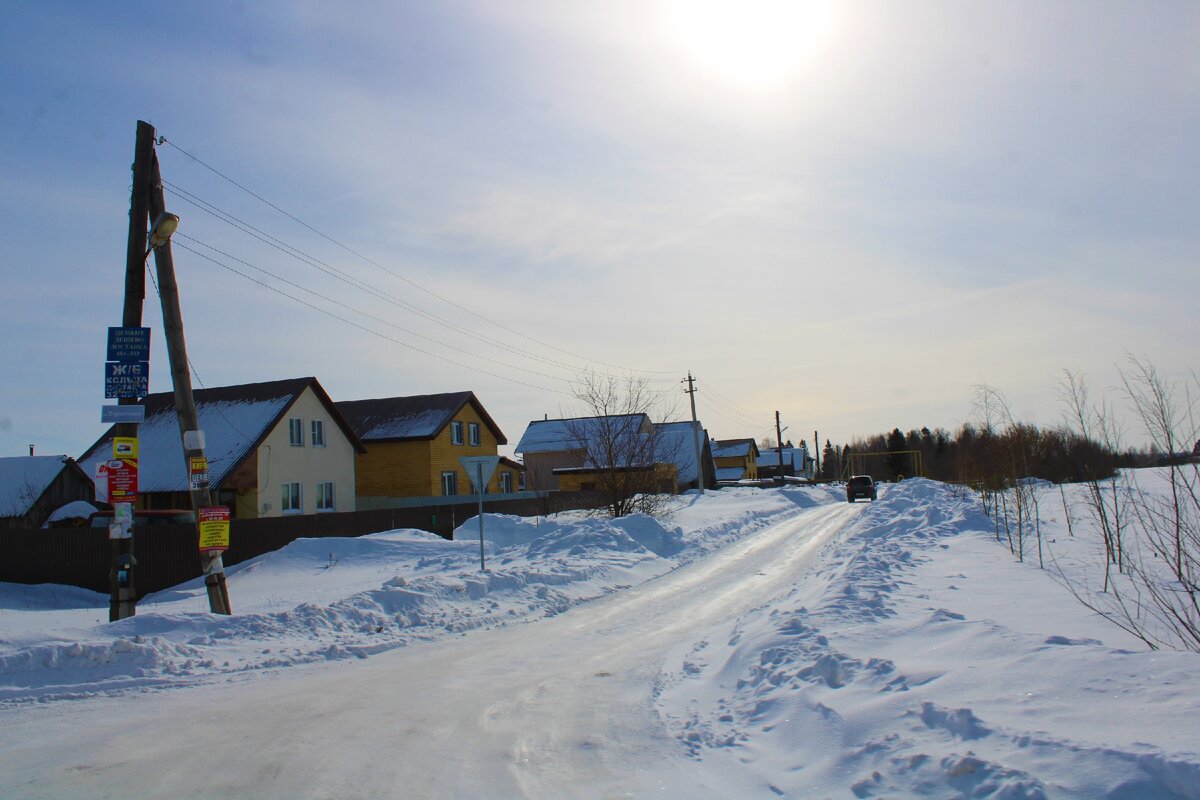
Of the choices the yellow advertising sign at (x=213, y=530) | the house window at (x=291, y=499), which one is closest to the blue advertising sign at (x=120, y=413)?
the yellow advertising sign at (x=213, y=530)

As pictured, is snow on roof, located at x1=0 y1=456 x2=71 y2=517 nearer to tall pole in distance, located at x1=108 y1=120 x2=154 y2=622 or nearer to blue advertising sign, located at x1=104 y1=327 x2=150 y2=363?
tall pole in distance, located at x1=108 y1=120 x2=154 y2=622

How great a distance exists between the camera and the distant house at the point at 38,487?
36812mm

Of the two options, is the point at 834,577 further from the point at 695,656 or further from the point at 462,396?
the point at 462,396

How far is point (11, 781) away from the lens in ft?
19.2

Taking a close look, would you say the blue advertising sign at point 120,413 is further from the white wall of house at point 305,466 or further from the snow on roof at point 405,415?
the snow on roof at point 405,415

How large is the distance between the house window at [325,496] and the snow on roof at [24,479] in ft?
37.4

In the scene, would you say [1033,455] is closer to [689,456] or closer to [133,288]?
[133,288]

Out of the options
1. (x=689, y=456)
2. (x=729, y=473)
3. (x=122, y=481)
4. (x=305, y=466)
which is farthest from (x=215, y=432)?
(x=729, y=473)

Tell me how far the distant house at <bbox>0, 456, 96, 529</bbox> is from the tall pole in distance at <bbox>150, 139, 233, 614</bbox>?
2931 centimetres

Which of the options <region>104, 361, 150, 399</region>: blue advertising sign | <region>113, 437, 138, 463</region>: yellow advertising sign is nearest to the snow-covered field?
<region>113, 437, 138, 463</region>: yellow advertising sign

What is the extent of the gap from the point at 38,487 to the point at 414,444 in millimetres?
16433

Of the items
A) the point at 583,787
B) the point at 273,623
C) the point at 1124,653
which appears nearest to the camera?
the point at 583,787

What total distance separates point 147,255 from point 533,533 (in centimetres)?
1608

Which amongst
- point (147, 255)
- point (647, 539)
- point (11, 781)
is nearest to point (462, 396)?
point (647, 539)
